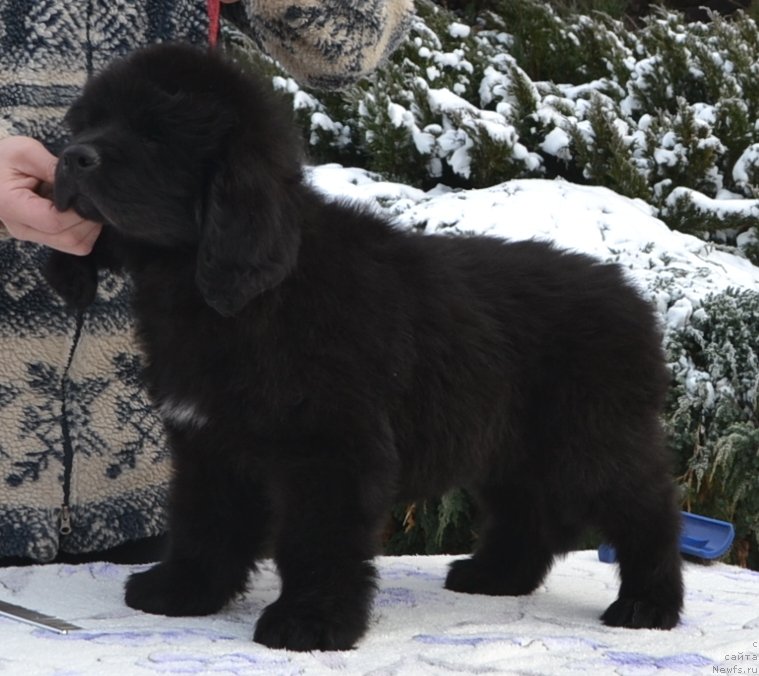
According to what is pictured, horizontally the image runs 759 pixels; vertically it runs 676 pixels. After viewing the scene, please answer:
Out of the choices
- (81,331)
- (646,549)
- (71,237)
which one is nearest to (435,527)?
(646,549)

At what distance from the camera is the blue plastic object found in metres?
3.40

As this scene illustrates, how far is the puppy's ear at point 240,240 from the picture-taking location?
2.13 meters

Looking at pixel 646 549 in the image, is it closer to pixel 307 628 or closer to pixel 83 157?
pixel 307 628

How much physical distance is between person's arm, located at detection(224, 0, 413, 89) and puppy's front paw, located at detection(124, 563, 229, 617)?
1205mm

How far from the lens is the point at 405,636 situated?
237 centimetres

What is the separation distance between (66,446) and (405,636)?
0.97m

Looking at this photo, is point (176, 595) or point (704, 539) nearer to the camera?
point (176, 595)

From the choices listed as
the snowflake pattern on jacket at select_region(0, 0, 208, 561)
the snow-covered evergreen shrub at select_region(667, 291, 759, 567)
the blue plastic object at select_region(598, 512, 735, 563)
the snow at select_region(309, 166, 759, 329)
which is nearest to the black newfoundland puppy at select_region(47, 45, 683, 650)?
the snowflake pattern on jacket at select_region(0, 0, 208, 561)

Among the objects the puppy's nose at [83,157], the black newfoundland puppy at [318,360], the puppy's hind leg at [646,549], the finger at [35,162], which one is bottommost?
the puppy's hind leg at [646,549]

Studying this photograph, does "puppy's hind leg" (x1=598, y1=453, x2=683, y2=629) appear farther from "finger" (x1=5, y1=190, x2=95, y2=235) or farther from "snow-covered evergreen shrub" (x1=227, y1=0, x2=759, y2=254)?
"snow-covered evergreen shrub" (x1=227, y1=0, x2=759, y2=254)

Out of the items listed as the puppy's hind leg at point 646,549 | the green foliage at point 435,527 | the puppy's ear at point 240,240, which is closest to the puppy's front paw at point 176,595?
the puppy's ear at point 240,240

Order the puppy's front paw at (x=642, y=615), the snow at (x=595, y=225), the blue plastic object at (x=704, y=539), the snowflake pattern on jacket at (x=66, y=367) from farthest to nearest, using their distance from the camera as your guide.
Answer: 1. the snow at (x=595, y=225)
2. the blue plastic object at (x=704, y=539)
3. the snowflake pattern on jacket at (x=66, y=367)
4. the puppy's front paw at (x=642, y=615)

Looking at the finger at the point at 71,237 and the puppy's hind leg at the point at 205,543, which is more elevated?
the finger at the point at 71,237

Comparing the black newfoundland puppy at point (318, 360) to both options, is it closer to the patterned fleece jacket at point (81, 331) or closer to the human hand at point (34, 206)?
the human hand at point (34, 206)
